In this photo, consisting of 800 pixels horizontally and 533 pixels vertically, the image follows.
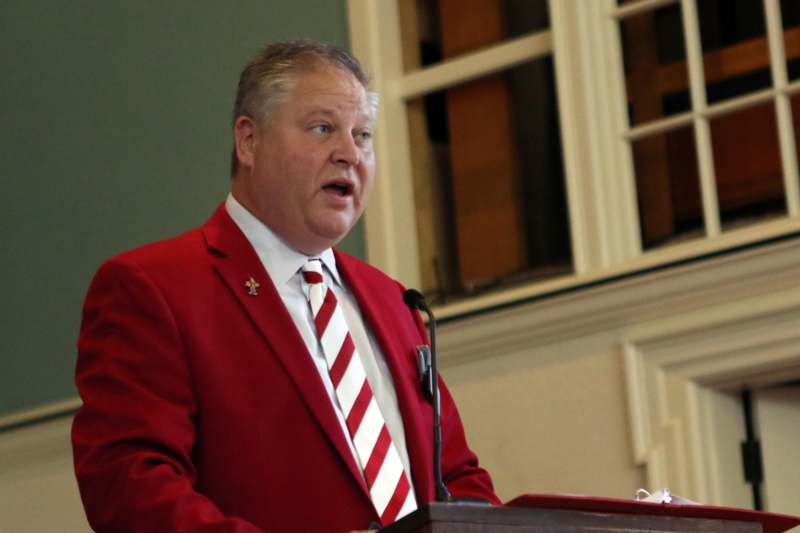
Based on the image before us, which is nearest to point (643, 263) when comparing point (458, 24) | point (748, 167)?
point (748, 167)

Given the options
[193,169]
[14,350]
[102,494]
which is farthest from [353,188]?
[14,350]

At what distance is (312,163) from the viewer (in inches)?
134

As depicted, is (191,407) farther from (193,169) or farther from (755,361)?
(193,169)

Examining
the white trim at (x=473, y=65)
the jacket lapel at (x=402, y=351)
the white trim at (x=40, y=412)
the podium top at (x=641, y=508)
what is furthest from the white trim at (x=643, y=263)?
the podium top at (x=641, y=508)

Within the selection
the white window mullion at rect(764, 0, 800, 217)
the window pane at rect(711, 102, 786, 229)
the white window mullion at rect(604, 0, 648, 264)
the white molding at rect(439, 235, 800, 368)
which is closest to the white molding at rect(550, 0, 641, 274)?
the white window mullion at rect(604, 0, 648, 264)

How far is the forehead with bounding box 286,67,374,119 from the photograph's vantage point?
11.3ft

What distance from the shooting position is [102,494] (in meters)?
2.94

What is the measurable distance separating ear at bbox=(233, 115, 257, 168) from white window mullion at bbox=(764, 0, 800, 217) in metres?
1.97

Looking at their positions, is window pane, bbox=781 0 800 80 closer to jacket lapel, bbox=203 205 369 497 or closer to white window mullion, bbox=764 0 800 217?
white window mullion, bbox=764 0 800 217

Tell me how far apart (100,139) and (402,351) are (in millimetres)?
3443

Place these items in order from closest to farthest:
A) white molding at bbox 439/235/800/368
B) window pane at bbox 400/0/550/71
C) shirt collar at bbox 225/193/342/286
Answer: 1. shirt collar at bbox 225/193/342/286
2. white molding at bbox 439/235/800/368
3. window pane at bbox 400/0/550/71

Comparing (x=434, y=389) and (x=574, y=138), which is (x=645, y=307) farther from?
(x=434, y=389)

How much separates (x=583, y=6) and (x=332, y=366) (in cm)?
259

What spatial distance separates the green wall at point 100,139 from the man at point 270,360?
9.09 ft
